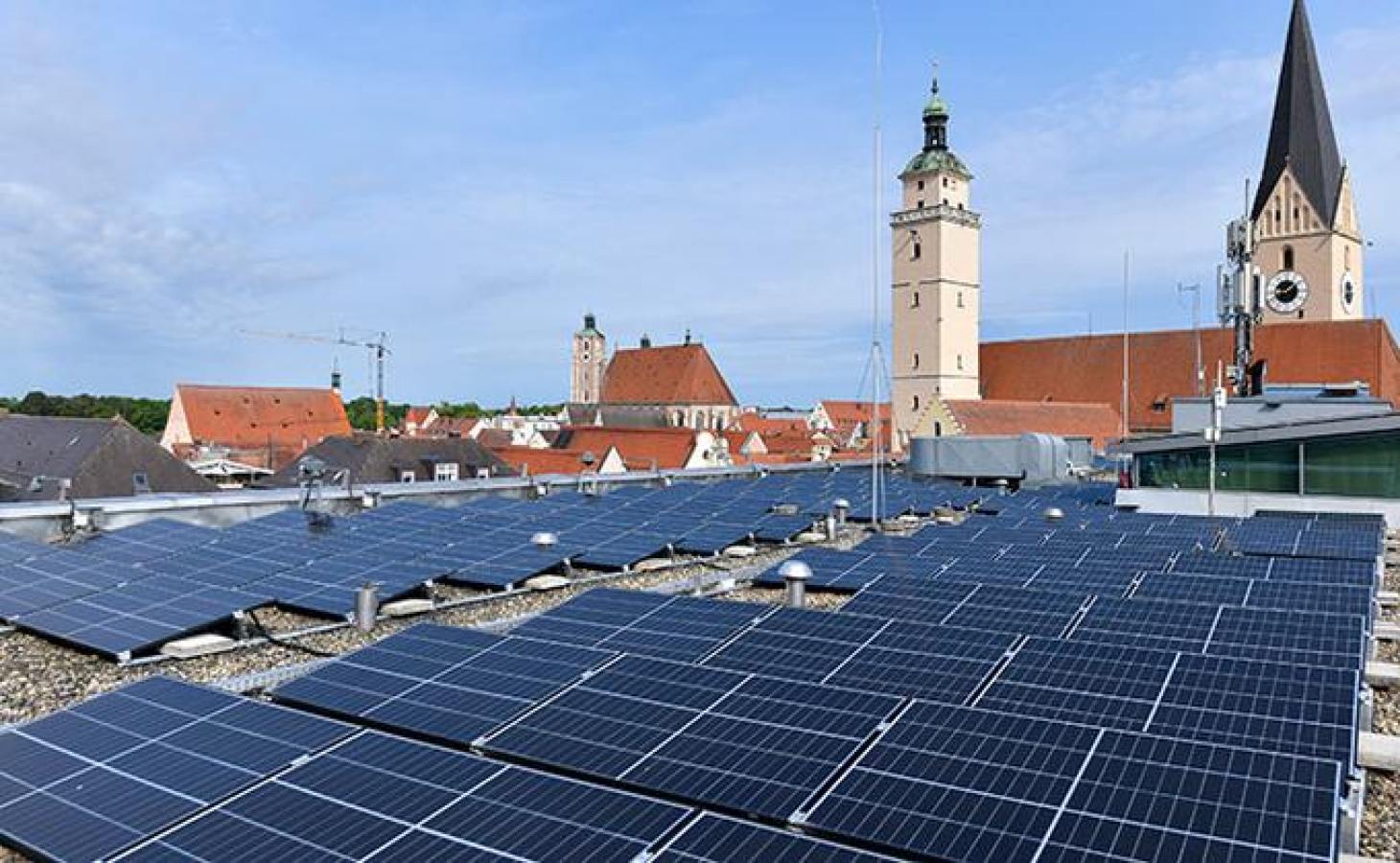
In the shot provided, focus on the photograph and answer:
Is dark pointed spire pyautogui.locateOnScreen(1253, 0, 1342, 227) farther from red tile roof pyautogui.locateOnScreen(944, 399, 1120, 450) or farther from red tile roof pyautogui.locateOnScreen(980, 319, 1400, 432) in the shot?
red tile roof pyautogui.locateOnScreen(944, 399, 1120, 450)

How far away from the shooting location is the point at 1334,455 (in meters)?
25.5

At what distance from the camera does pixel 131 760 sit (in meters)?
7.05

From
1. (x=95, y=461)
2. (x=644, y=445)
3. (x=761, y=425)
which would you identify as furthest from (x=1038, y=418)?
(x=95, y=461)

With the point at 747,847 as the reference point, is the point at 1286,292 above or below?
above

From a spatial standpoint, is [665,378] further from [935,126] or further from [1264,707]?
[1264,707]

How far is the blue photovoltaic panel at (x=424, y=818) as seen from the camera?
5.57 meters

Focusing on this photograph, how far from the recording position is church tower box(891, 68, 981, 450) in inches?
3546

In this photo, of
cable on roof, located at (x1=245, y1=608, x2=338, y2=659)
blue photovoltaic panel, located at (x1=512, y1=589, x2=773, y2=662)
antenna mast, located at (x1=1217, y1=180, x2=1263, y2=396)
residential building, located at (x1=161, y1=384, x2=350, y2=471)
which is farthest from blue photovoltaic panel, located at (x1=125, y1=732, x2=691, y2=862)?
residential building, located at (x1=161, y1=384, x2=350, y2=471)

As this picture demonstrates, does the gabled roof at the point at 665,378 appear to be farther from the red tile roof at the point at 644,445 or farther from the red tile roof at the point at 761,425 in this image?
the red tile roof at the point at 644,445

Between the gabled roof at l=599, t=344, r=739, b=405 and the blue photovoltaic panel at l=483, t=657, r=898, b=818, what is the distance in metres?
114

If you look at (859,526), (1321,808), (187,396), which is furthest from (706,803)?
(187,396)

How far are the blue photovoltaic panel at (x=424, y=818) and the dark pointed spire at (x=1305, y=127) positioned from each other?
10040 cm

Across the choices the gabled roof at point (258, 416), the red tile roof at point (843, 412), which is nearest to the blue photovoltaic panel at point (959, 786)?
the gabled roof at point (258, 416)

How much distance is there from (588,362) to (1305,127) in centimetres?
12355
